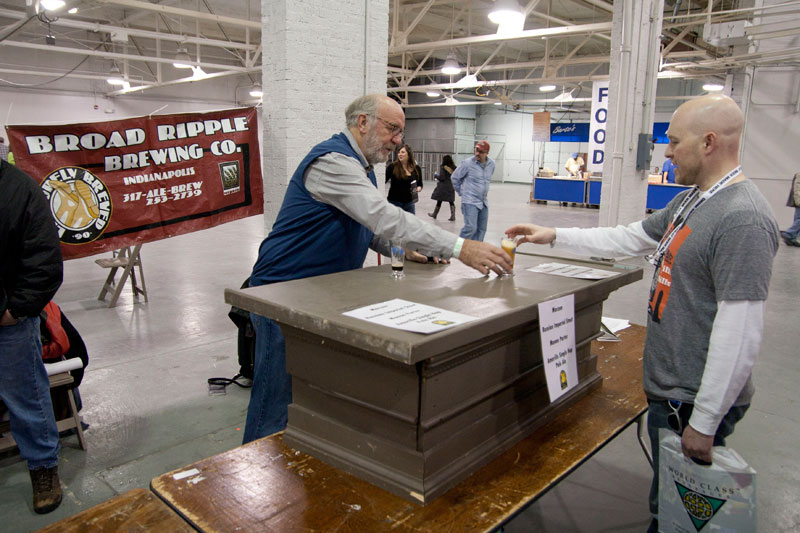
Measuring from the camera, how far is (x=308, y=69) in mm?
4211

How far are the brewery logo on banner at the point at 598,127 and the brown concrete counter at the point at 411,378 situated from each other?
7.07m

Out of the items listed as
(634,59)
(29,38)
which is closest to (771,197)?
(634,59)

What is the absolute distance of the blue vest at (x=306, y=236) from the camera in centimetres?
215

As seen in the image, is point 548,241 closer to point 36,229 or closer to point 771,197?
point 36,229

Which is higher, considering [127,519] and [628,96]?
[628,96]

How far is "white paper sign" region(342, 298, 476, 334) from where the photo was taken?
4.26 ft

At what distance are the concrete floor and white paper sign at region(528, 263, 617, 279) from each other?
124 cm

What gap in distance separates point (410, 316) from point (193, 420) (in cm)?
262

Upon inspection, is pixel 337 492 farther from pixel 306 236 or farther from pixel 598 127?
pixel 598 127

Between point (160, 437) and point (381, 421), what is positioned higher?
point (381, 421)

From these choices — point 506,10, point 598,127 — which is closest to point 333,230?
point 506,10

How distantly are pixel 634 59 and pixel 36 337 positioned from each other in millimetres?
7591

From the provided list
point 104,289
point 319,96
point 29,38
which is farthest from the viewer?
point 29,38

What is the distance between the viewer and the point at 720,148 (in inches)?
61.0
